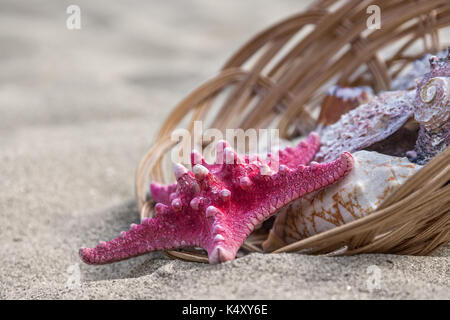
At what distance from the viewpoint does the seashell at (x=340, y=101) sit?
44.3 inches

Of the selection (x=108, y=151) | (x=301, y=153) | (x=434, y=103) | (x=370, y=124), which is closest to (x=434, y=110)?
(x=434, y=103)

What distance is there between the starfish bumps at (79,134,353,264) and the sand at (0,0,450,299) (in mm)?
48

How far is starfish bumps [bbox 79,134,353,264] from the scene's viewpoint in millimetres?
782

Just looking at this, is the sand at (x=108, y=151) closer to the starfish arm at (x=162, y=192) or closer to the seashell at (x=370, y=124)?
the starfish arm at (x=162, y=192)

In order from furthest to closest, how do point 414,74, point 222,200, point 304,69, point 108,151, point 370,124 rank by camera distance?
point 108,151, point 304,69, point 414,74, point 370,124, point 222,200

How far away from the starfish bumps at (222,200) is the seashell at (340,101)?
0.36 meters

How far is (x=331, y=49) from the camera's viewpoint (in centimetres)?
126

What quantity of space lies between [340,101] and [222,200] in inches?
20.0

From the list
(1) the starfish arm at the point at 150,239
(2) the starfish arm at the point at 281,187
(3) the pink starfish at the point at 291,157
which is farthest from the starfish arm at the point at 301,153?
(1) the starfish arm at the point at 150,239

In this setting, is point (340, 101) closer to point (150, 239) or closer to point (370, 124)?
point (370, 124)

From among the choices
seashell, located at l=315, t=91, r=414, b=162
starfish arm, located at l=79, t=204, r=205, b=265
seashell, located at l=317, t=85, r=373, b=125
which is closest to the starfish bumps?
starfish arm, located at l=79, t=204, r=205, b=265

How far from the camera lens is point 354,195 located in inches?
31.0

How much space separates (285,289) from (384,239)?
193 mm
